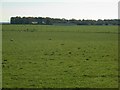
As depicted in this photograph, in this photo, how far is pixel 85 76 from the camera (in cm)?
1638

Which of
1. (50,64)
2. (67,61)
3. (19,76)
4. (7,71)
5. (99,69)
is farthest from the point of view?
(67,61)

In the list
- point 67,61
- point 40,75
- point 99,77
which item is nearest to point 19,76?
point 40,75

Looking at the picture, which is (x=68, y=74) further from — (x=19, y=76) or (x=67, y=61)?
(x=67, y=61)

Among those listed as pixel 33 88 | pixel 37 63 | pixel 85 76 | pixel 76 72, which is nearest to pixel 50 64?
pixel 37 63

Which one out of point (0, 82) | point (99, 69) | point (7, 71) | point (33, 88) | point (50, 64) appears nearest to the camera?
point (33, 88)

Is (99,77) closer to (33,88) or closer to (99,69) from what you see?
(99,69)

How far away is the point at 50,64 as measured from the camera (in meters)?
20.6

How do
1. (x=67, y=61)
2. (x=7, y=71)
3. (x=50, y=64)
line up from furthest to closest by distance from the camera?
1. (x=67, y=61)
2. (x=50, y=64)
3. (x=7, y=71)

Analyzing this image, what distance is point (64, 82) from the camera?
48.0 ft

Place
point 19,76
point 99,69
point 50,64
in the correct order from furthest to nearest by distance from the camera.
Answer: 1. point 50,64
2. point 99,69
3. point 19,76

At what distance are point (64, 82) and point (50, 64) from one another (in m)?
6.04

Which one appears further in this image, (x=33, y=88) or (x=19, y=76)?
(x=19, y=76)

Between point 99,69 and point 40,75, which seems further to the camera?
point 99,69

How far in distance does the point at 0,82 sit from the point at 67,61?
883 centimetres
